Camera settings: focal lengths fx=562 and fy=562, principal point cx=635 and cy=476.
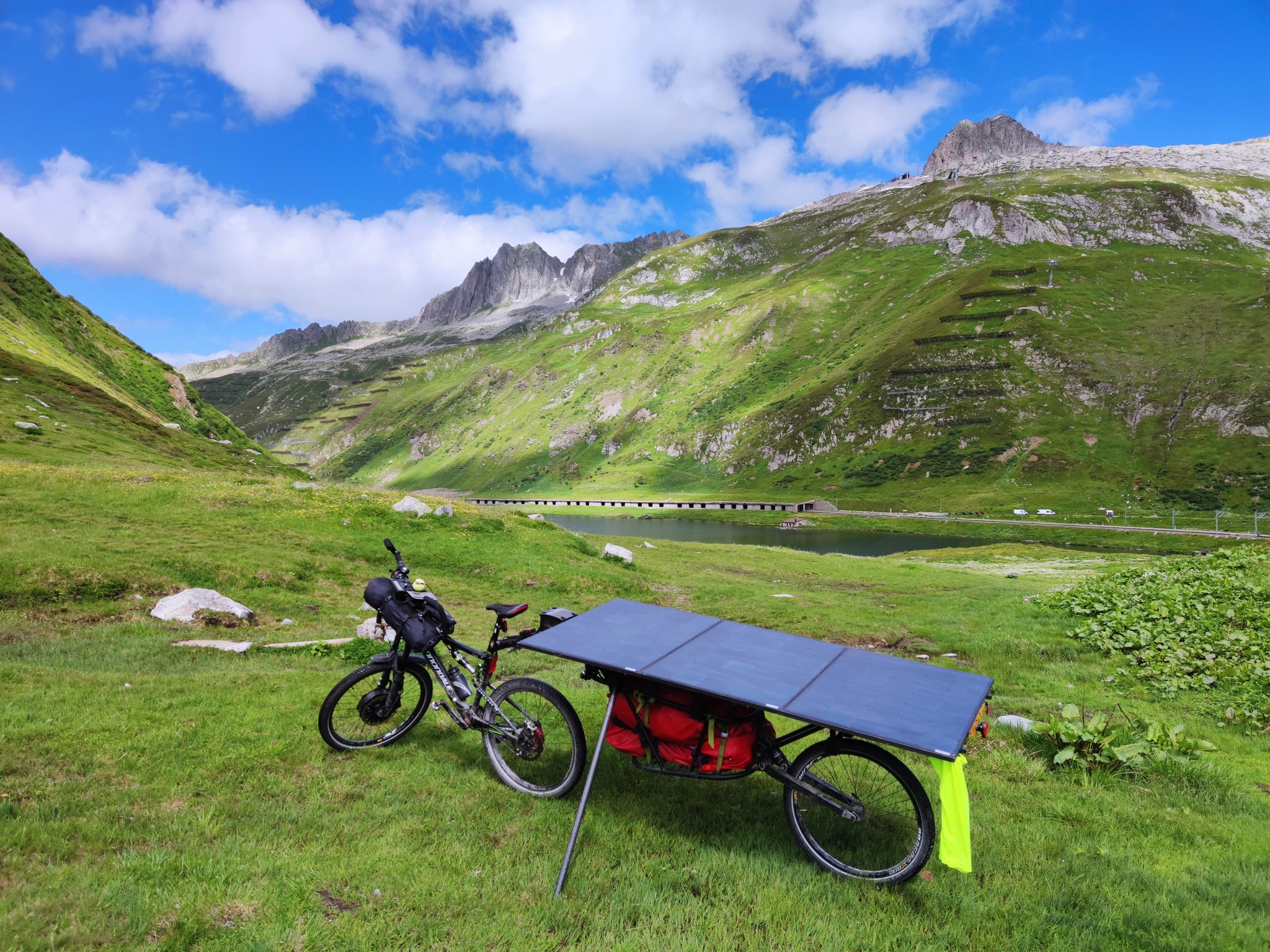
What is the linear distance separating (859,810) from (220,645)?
15.6 m

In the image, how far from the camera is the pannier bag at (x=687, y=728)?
6961 millimetres

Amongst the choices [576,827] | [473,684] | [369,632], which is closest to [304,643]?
[369,632]

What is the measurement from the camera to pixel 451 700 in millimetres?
8672

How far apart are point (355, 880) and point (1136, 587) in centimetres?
2634

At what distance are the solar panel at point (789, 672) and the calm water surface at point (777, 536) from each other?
7613 cm

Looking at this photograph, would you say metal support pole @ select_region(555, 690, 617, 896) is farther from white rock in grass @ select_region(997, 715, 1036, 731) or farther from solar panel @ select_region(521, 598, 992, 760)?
white rock in grass @ select_region(997, 715, 1036, 731)

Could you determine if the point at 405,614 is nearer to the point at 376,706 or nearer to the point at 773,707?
the point at 376,706

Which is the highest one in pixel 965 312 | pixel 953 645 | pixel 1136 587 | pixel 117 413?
pixel 965 312

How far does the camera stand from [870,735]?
205 inches

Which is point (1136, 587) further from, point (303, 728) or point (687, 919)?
point (303, 728)

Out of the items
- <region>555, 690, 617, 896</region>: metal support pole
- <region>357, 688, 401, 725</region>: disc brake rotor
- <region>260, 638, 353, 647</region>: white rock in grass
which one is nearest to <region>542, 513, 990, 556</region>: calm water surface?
<region>260, 638, 353, 647</region>: white rock in grass

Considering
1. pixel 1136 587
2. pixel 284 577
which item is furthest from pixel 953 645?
pixel 284 577

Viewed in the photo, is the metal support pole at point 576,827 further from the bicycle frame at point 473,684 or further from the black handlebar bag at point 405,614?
the black handlebar bag at point 405,614

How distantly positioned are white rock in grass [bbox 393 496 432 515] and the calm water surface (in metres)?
52.2
